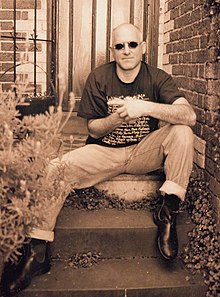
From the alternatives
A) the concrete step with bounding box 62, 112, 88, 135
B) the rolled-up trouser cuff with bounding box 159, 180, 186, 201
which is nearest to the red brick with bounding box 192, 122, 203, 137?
the rolled-up trouser cuff with bounding box 159, 180, 186, 201

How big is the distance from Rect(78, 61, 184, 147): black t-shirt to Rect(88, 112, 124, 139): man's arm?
7cm

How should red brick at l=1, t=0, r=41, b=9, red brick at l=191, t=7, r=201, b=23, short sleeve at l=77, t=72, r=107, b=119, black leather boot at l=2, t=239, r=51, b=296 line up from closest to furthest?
black leather boot at l=2, t=239, r=51, b=296 < short sleeve at l=77, t=72, r=107, b=119 < red brick at l=191, t=7, r=201, b=23 < red brick at l=1, t=0, r=41, b=9

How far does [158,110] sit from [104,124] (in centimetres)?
Result: 38

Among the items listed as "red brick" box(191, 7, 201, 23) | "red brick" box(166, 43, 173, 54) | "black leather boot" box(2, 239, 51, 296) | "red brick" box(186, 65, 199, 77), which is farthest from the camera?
"red brick" box(166, 43, 173, 54)

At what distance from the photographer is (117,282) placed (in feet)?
10.0

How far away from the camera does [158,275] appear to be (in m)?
3.14

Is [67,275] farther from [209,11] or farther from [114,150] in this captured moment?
[209,11]

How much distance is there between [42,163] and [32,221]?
0.84ft

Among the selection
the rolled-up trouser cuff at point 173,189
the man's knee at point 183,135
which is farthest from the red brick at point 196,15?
the rolled-up trouser cuff at point 173,189

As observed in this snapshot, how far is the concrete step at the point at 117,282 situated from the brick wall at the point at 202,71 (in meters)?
0.56

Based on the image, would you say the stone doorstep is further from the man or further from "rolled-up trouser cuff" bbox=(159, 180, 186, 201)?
"rolled-up trouser cuff" bbox=(159, 180, 186, 201)

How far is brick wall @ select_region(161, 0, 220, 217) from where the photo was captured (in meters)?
3.42

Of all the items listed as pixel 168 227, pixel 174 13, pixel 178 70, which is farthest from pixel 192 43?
pixel 168 227

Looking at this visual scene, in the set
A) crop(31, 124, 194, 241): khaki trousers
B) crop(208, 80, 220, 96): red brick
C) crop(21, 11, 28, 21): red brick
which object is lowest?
crop(31, 124, 194, 241): khaki trousers
